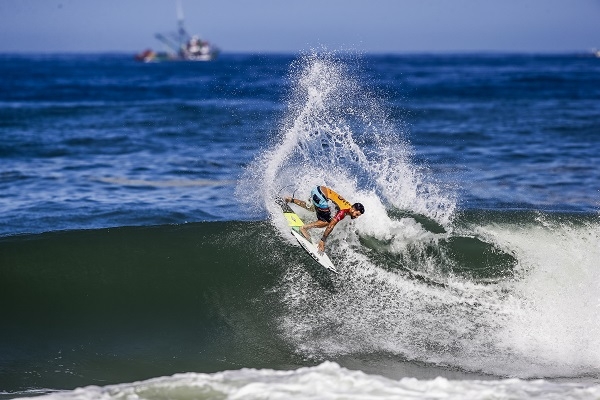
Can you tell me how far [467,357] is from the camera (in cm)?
1025

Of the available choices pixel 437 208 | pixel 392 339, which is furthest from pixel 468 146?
pixel 392 339

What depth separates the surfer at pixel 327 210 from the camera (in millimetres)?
12352

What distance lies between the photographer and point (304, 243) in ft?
41.2

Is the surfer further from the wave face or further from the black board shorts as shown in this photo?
the wave face

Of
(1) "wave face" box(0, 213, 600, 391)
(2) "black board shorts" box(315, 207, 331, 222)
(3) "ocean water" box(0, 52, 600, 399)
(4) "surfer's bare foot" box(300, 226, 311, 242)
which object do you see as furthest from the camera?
(2) "black board shorts" box(315, 207, 331, 222)

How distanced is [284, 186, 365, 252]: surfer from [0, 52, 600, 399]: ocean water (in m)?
0.65

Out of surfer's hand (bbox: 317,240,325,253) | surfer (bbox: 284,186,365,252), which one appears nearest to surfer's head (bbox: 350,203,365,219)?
surfer (bbox: 284,186,365,252)

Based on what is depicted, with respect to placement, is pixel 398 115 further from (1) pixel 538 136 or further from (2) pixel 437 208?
(2) pixel 437 208

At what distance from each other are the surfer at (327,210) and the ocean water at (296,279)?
0.65 m

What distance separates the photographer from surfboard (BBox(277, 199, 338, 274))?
1221 cm

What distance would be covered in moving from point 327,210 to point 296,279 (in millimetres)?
1387

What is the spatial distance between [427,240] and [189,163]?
10863 millimetres

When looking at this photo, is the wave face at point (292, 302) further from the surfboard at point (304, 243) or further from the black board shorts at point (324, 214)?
the black board shorts at point (324, 214)

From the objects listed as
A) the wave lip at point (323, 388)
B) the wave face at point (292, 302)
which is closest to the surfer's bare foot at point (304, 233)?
the wave face at point (292, 302)
